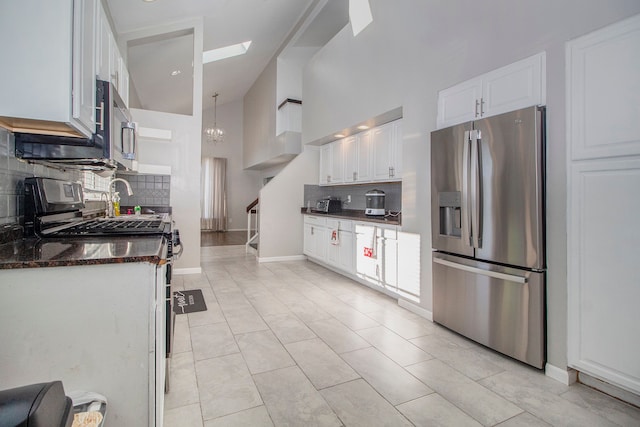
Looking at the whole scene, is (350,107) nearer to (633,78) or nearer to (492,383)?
(633,78)

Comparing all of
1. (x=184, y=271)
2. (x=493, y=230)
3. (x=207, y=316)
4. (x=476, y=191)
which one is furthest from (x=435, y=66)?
(x=184, y=271)

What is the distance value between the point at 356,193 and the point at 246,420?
4.22 m

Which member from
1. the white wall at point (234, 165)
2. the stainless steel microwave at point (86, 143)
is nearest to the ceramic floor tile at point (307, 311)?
the stainless steel microwave at point (86, 143)

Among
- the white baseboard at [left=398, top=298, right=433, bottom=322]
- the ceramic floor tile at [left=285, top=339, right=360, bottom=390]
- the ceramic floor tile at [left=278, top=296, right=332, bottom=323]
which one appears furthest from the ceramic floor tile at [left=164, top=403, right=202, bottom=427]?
the white baseboard at [left=398, top=298, right=433, bottom=322]

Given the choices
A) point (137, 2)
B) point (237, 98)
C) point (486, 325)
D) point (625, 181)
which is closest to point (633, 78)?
point (625, 181)

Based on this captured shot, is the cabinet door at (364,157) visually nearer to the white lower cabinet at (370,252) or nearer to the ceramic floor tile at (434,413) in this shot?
the white lower cabinet at (370,252)

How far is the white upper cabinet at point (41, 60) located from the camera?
1.27 metres

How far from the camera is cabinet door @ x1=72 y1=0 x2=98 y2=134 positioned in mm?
1375

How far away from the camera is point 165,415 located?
1.68m

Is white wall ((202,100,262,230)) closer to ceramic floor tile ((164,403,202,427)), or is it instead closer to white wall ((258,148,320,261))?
white wall ((258,148,320,261))

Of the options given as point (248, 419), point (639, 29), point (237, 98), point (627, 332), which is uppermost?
point (237, 98)

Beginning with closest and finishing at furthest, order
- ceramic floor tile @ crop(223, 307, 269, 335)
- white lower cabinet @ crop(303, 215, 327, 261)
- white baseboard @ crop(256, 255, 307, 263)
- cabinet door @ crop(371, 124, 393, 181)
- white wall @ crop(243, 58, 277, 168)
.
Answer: ceramic floor tile @ crop(223, 307, 269, 335)
cabinet door @ crop(371, 124, 393, 181)
white lower cabinet @ crop(303, 215, 327, 261)
white baseboard @ crop(256, 255, 307, 263)
white wall @ crop(243, 58, 277, 168)

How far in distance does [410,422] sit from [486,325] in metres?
1.10

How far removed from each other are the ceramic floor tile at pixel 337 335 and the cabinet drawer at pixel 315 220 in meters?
2.33
